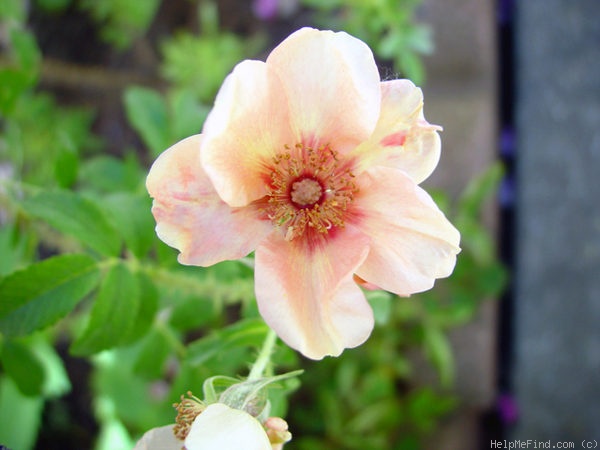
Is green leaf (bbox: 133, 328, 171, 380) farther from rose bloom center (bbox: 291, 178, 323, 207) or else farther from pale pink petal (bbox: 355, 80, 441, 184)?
pale pink petal (bbox: 355, 80, 441, 184)

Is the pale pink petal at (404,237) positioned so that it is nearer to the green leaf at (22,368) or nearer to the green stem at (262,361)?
the green stem at (262,361)

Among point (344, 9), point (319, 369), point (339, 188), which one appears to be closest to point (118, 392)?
point (319, 369)

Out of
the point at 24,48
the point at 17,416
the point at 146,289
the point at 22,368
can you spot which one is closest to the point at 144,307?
the point at 146,289

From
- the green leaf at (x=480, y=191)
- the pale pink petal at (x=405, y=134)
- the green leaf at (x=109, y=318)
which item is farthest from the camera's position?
the green leaf at (x=480, y=191)

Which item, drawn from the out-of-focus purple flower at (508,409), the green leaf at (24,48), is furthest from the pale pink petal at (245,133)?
the out-of-focus purple flower at (508,409)

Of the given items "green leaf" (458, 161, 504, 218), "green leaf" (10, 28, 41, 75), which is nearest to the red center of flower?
"green leaf" (10, 28, 41, 75)

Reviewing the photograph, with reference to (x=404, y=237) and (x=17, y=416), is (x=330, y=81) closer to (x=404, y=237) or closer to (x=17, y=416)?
(x=404, y=237)
